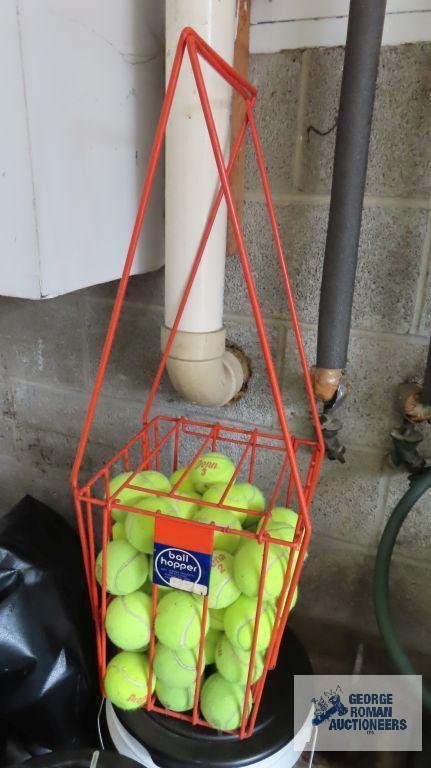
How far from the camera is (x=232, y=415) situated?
924mm

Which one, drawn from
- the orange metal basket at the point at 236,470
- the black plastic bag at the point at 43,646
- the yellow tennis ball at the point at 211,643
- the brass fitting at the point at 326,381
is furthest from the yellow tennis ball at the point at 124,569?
the brass fitting at the point at 326,381

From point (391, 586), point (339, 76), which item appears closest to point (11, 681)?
point (391, 586)

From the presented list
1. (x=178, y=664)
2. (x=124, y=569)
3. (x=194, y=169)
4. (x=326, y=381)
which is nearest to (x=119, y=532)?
(x=124, y=569)

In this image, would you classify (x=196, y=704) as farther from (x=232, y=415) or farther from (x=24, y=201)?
(x=24, y=201)

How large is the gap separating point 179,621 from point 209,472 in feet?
0.63

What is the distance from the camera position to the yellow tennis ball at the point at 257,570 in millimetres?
570

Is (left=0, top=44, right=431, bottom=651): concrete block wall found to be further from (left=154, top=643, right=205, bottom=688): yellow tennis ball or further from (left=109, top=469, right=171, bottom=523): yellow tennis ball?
(left=154, top=643, right=205, bottom=688): yellow tennis ball

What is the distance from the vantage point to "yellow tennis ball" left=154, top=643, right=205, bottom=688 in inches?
24.1

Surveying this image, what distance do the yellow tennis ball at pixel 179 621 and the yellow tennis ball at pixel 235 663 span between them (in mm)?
46
